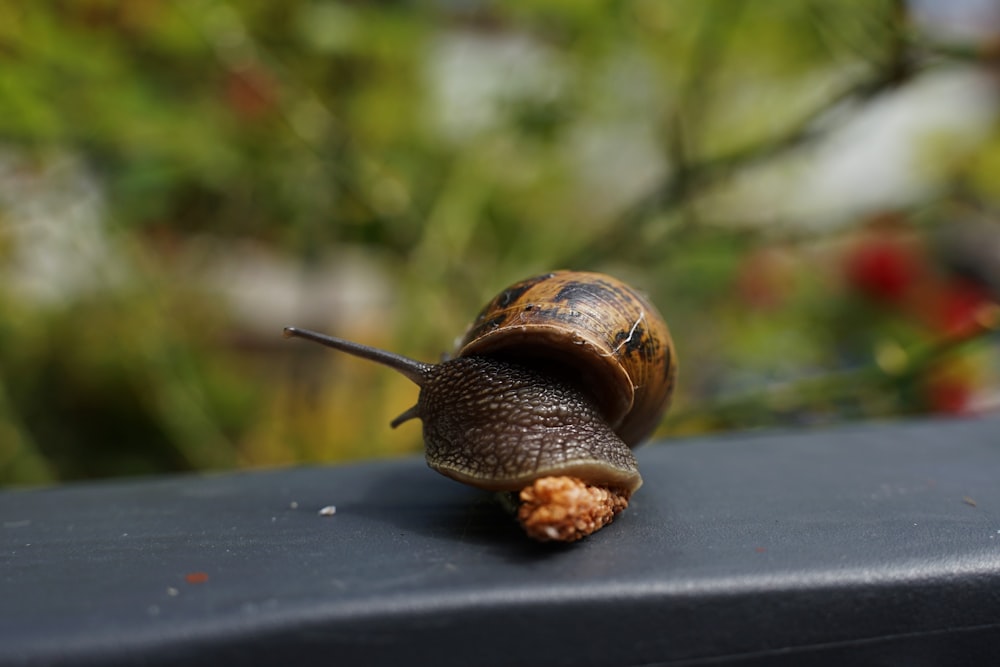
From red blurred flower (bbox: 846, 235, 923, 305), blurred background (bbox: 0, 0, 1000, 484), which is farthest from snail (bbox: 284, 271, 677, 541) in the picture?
red blurred flower (bbox: 846, 235, 923, 305)

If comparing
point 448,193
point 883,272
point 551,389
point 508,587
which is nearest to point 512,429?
point 551,389

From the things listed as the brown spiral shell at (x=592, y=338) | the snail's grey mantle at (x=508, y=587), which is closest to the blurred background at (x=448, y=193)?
the brown spiral shell at (x=592, y=338)

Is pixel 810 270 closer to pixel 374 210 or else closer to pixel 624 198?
pixel 624 198

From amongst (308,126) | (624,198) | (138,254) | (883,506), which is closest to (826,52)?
(624,198)

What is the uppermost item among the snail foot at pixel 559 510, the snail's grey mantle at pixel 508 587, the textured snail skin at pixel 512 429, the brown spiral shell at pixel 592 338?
the brown spiral shell at pixel 592 338

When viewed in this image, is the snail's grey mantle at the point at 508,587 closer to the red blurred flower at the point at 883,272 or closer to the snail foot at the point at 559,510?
the snail foot at the point at 559,510

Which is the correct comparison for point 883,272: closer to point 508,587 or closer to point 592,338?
point 592,338
